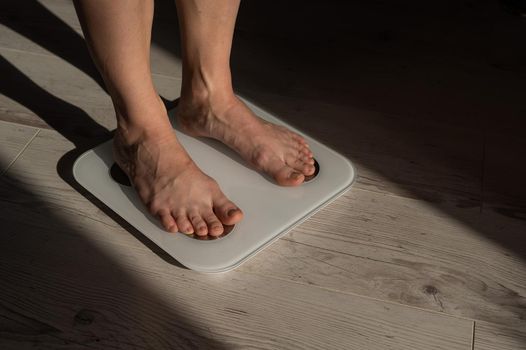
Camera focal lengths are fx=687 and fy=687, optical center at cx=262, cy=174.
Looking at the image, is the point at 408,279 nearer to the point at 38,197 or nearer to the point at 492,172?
the point at 492,172

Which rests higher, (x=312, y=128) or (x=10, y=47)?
(x=10, y=47)

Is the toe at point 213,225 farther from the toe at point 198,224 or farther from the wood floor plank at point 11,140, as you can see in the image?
the wood floor plank at point 11,140

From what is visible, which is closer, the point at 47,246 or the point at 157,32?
the point at 47,246

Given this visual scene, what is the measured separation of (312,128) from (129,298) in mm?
547

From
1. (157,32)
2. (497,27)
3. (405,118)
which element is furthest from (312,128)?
(497,27)

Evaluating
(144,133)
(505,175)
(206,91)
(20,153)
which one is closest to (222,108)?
(206,91)

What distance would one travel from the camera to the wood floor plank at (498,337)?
990mm

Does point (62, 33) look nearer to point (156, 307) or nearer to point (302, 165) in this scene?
point (302, 165)

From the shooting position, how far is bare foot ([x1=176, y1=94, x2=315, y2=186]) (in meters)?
1.21

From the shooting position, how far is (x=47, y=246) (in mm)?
1103

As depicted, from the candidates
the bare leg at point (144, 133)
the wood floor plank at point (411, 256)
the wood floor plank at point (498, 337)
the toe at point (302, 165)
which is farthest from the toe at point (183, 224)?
the wood floor plank at point (498, 337)

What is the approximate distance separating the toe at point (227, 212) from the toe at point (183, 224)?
0.05 metres

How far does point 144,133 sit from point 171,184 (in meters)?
0.10

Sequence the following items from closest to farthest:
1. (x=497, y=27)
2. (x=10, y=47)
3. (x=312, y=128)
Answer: (x=312, y=128), (x=10, y=47), (x=497, y=27)
